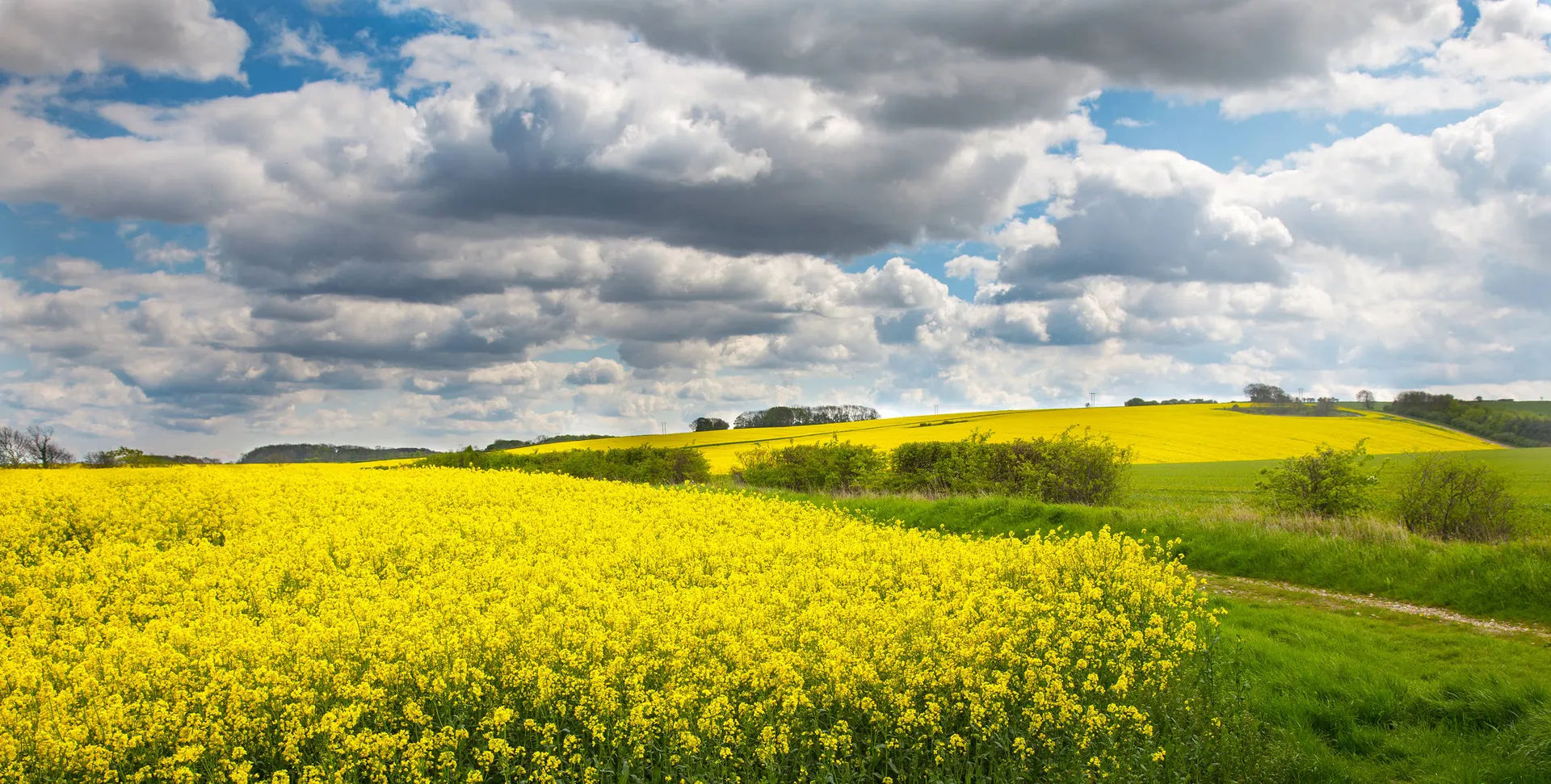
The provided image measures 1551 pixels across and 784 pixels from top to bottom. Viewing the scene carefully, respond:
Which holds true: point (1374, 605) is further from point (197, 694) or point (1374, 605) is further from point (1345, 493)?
point (197, 694)

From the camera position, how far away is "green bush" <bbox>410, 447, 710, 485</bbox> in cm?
3744

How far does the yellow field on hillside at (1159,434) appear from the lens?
52.8 metres

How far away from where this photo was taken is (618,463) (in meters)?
38.6

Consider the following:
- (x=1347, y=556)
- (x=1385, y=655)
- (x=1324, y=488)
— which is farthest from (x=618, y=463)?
(x=1385, y=655)

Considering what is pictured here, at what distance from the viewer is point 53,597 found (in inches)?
425

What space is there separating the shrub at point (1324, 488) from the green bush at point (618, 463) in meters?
20.7

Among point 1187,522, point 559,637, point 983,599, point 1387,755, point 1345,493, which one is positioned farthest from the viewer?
point 1345,493

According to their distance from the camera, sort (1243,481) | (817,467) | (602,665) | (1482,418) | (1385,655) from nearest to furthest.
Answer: (602,665)
(1385,655)
(817,467)
(1243,481)
(1482,418)

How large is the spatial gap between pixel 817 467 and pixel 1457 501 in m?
19.2

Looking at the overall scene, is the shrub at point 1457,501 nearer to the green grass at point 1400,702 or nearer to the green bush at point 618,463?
the green grass at point 1400,702

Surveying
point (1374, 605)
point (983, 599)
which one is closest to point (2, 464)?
point (983, 599)

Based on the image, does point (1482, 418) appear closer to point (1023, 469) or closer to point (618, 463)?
point (1023, 469)

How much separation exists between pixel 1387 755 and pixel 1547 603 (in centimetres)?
656

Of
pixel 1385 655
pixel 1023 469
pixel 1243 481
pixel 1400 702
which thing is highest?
pixel 1023 469
